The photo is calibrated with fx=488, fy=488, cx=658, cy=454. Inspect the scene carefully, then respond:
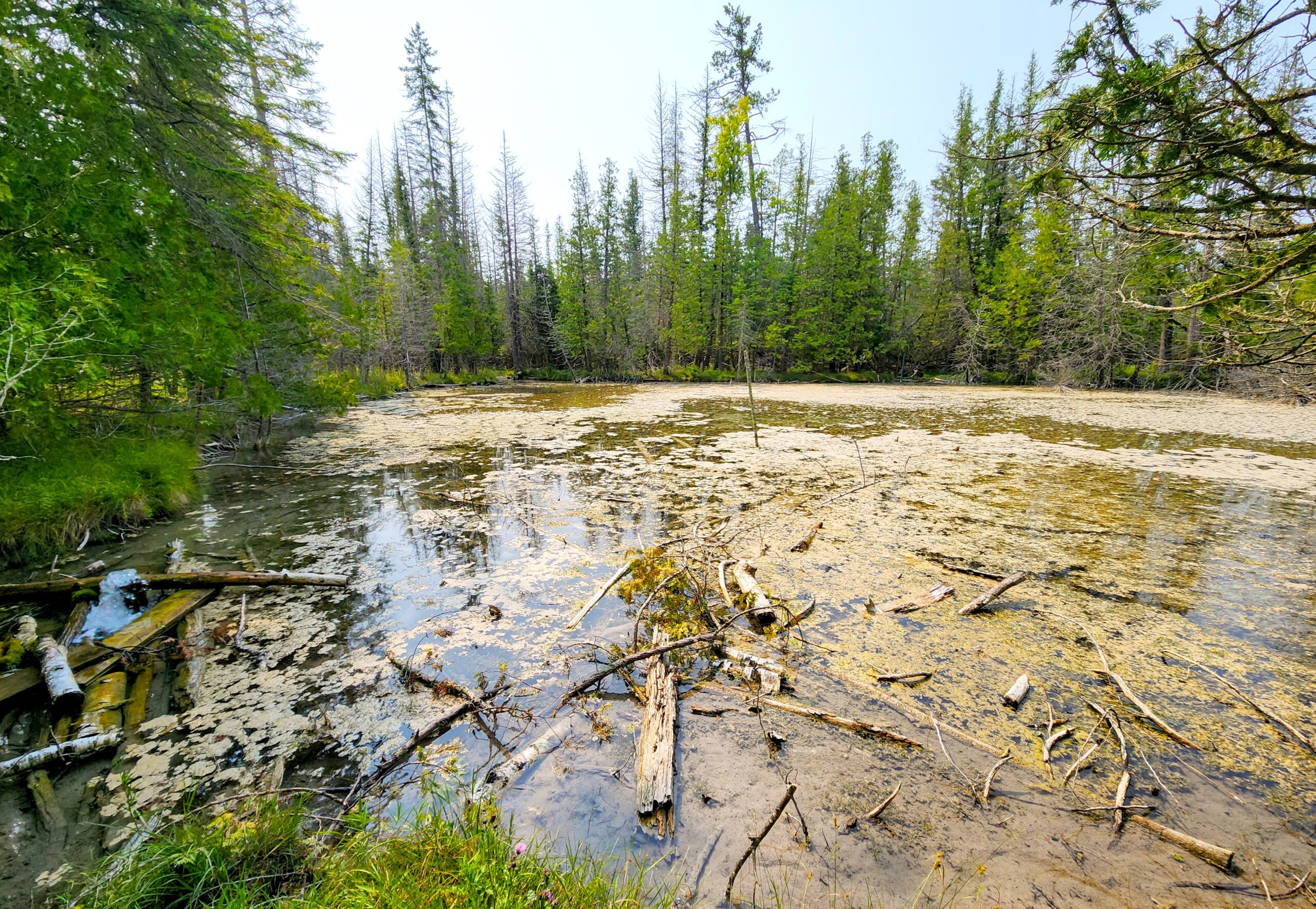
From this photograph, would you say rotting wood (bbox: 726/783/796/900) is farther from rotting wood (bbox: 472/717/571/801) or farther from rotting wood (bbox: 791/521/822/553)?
rotting wood (bbox: 791/521/822/553)

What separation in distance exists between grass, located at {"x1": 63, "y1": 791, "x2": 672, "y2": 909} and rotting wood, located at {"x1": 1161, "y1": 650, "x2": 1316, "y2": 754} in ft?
7.40

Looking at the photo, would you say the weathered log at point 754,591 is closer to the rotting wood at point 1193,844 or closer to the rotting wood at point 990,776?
the rotting wood at point 990,776

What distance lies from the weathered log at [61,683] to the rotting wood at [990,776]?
3254 millimetres

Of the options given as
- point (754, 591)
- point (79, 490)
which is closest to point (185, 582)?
point (79, 490)

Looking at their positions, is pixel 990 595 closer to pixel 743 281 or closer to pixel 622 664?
pixel 622 664

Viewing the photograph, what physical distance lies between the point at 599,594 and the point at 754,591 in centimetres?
88

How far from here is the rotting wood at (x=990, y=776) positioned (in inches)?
58.9

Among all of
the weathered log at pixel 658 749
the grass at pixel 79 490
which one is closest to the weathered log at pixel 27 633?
the grass at pixel 79 490

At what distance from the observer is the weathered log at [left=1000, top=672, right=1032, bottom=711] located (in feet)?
6.29

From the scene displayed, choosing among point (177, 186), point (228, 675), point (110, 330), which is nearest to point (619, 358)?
point (177, 186)

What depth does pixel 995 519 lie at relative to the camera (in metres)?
3.99

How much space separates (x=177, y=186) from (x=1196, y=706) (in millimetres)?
7814

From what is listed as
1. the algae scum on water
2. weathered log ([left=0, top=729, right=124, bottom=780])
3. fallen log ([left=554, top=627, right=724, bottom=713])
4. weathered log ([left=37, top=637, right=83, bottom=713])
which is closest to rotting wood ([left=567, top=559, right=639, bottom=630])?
the algae scum on water

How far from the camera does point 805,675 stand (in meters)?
2.14
